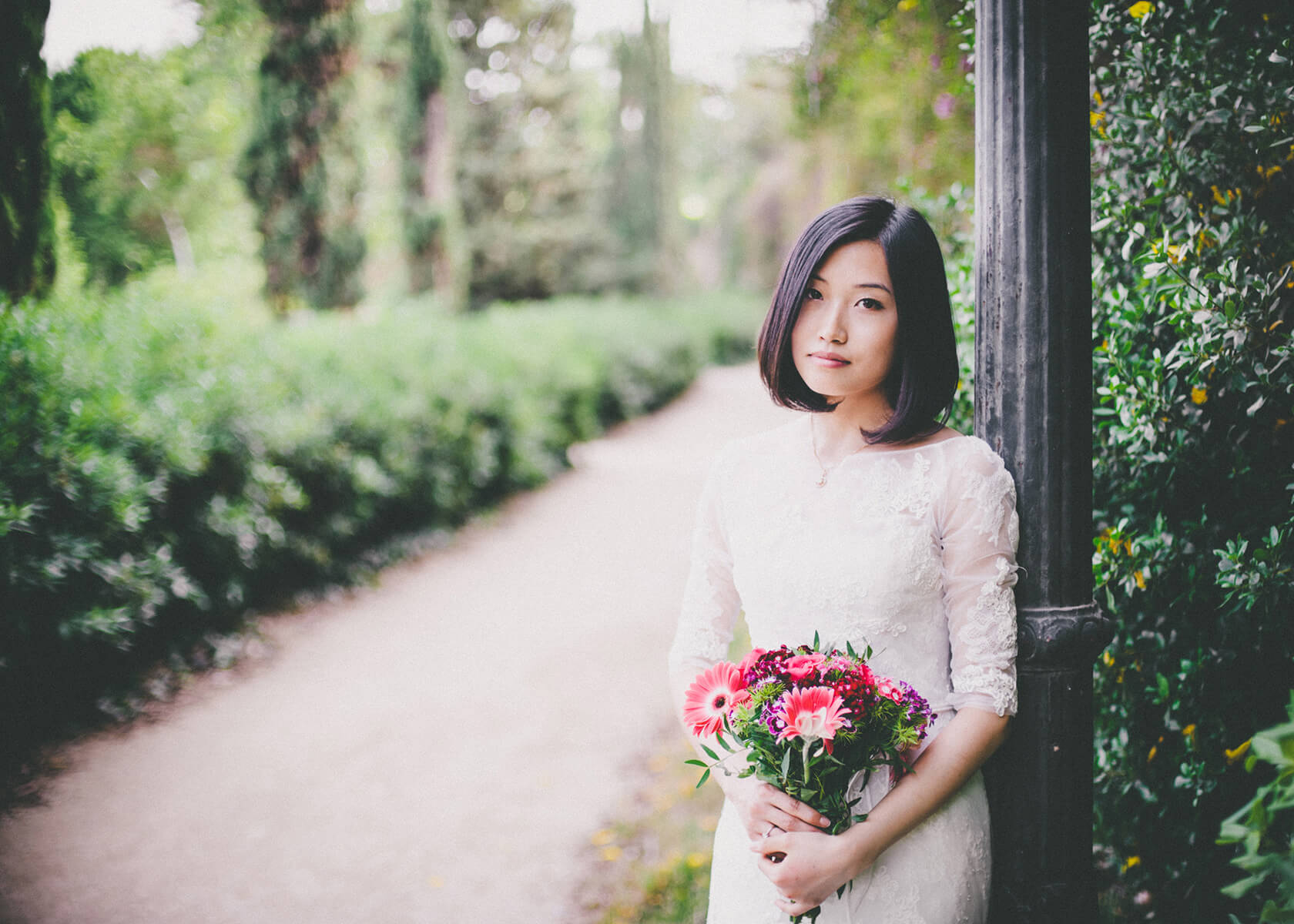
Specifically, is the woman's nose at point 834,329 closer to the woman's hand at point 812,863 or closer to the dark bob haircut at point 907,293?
the dark bob haircut at point 907,293

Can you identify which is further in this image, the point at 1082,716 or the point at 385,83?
Answer: the point at 385,83

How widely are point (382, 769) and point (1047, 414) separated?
4059 millimetres

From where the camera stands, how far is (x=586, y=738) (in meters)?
4.83

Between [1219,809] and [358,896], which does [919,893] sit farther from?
[358,896]

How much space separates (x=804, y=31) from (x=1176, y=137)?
15.3 ft

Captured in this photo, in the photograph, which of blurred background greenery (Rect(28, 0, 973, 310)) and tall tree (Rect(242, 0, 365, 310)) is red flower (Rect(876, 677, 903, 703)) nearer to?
blurred background greenery (Rect(28, 0, 973, 310))

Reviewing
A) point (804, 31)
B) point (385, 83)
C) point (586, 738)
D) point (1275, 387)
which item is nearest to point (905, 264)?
point (1275, 387)

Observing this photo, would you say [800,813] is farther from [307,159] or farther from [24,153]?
[307,159]

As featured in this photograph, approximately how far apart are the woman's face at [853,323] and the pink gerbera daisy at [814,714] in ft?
2.16

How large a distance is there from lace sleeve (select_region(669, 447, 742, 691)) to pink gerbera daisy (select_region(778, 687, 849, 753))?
1.55ft

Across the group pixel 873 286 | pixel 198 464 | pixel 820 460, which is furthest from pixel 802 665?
pixel 198 464

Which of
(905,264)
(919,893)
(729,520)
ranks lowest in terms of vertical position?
(919,893)

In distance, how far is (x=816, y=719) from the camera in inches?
54.0

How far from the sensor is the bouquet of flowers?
1399 mm
